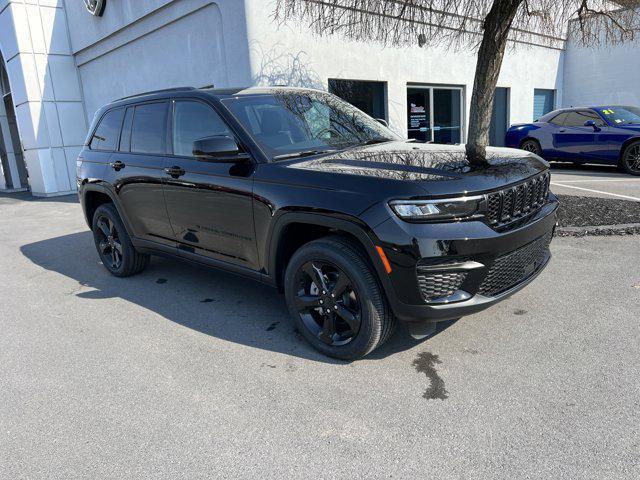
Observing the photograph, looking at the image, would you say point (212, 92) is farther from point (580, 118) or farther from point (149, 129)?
point (580, 118)

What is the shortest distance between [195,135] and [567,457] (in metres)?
3.53

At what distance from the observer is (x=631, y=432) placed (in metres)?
2.50

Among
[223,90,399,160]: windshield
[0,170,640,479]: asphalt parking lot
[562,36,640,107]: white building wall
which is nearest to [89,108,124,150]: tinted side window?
[0,170,640,479]: asphalt parking lot

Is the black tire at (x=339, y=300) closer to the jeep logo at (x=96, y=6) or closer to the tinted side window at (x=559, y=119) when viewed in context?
the tinted side window at (x=559, y=119)

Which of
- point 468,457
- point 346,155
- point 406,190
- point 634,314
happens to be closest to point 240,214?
point 346,155

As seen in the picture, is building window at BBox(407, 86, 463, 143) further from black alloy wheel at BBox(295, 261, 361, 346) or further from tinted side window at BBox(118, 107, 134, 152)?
black alloy wheel at BBox(295, 261, 361, 346)

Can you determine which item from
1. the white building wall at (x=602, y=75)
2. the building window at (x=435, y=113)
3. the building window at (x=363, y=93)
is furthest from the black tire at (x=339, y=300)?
the white building wall at (x=602, y=75)

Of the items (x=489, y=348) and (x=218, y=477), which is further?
(x=489, y=348)

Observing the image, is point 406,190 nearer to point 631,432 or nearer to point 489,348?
point 489,348

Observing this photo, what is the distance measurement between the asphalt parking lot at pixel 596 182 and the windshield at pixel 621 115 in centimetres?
115

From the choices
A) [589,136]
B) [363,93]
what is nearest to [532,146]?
[589,136]

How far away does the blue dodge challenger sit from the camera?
1080 centimetres

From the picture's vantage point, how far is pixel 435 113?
13.8 metres

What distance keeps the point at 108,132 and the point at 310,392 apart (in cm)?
397
